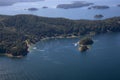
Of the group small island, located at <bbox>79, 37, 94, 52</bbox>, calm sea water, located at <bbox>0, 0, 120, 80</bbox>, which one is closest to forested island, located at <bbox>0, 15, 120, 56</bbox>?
calm sea water, located at <bbox>0, 0, 120, 80</bbox>

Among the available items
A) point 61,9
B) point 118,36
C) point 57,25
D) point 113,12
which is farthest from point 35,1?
point 118,36

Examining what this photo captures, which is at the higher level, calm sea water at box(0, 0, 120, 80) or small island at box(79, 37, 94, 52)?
small island at box(79, 37, 94, 52)

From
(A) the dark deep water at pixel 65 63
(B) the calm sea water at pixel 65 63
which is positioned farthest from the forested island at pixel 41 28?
Result: (A) the dark deep water at pixel 65 63

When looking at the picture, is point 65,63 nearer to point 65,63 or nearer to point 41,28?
point 65,63

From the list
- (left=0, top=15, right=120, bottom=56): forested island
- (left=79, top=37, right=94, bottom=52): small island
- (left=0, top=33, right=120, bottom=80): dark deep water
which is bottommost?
(left=0, top=33, right=120, bottom=80): dark deep water

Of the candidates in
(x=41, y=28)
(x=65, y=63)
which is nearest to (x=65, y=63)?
(x=65, y=63)

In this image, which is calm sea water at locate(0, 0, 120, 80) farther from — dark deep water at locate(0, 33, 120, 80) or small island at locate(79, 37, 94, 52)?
small island at locate(79, 37, 94, 52)

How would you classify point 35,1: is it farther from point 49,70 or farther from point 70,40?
point 49,70
